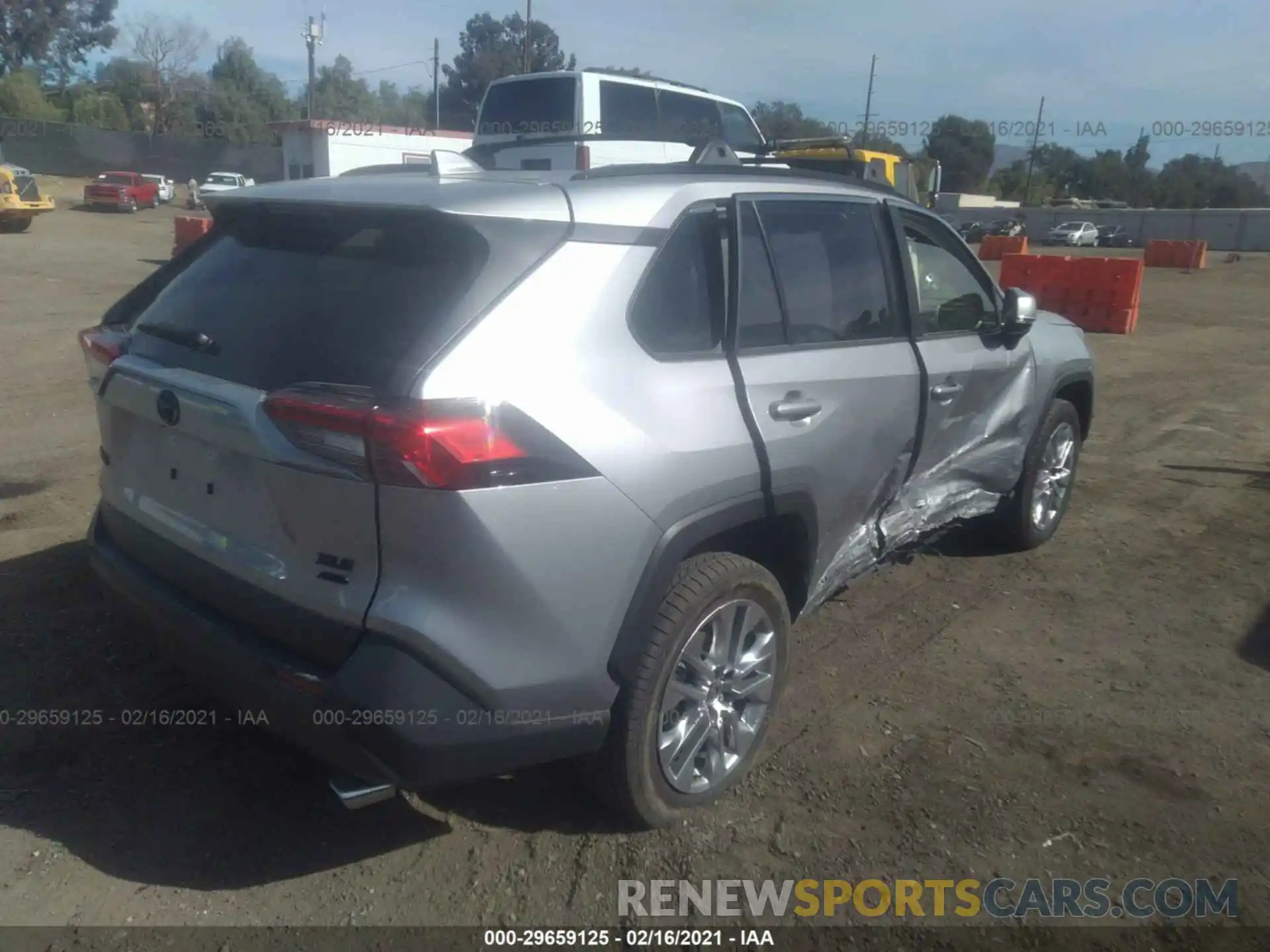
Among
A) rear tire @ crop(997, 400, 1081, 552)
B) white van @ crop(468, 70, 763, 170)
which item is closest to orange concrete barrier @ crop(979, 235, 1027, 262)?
white van @ crop(468, 70, 763, 170)

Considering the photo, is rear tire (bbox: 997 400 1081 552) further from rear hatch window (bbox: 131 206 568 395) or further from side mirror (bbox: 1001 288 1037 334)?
rear hatch window (bbox: 131 206 568 395)

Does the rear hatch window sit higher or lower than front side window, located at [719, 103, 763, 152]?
lower

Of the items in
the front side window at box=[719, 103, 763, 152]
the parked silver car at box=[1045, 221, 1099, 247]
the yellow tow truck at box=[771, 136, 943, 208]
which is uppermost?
the front side window at box=[719, 103, 763, 152]

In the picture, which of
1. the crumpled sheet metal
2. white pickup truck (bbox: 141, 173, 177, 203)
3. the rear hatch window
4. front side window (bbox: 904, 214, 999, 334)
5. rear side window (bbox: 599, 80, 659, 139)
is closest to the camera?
A: the rear hatch window

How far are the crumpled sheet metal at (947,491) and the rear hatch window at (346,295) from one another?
5.74 ft

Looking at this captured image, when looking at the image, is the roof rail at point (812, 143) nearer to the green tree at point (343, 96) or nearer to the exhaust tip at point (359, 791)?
the exhaust tip at point (359, 791)

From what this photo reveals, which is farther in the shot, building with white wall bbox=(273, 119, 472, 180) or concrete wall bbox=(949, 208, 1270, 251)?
concrete wall bbox=(949, 208, 1270, 251)

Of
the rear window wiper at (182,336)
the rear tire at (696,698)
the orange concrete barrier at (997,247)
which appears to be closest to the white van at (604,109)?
the rear window wiper at (182,336)

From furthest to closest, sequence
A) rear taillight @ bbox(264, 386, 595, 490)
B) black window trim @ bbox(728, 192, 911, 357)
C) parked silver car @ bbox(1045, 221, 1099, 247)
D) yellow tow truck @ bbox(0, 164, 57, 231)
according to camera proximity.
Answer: parked silver car @ bbox(1045, 221, 1099, 247)
yellow tow truck @ bbox(0, 164, 57, 231)
black window trim @ bbox(728, 192, 911, 357)
rear taillight @ bbox(264, 386, 595, 490)

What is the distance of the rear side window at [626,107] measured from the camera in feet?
44.9

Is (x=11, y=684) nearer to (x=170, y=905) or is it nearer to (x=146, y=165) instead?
(x=170, y=905)

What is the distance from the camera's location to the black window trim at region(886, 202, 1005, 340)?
408cm

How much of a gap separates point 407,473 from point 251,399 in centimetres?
54

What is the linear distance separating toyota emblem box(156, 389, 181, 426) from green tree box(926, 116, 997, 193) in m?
78.2
